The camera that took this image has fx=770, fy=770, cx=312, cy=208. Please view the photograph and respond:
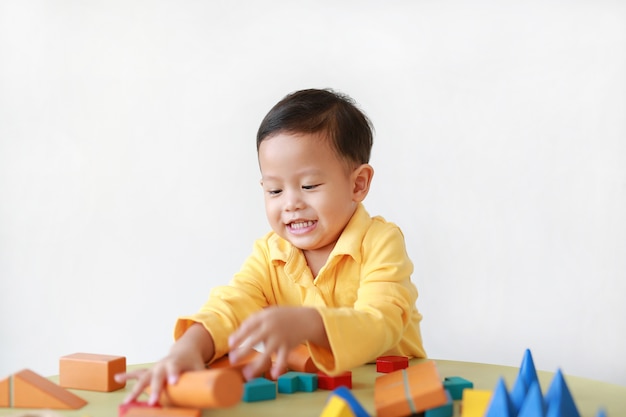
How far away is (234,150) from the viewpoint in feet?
6.48

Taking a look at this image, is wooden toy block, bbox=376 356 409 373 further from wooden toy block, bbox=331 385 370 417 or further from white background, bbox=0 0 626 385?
white background, bbox=0 0 626 385

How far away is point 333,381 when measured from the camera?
2.78 feet

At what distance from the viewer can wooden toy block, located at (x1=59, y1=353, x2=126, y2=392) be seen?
832mm

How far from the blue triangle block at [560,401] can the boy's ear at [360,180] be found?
1.65ft

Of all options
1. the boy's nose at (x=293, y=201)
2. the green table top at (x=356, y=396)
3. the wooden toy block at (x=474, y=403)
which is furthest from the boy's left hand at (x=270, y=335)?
the boy's nose at (x=293, y=201)

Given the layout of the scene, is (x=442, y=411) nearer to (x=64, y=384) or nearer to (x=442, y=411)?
(x=442, y=411)

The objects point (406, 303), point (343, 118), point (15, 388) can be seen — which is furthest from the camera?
point (343, 118)

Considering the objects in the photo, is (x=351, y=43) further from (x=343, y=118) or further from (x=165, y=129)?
(x=343, y=118)

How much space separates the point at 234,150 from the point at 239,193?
116mm

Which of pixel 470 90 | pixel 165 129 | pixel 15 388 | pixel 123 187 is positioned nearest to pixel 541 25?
pixel 470 90

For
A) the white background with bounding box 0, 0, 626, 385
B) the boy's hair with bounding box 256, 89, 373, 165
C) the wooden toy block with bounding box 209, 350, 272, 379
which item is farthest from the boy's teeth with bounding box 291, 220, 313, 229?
the white background with bounding box 0, 0, 626, 385

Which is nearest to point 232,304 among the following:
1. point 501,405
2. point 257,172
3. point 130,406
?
point 130,406

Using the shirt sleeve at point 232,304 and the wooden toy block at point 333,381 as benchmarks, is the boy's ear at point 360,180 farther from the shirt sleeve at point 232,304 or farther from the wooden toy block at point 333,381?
the wooden toy block at point 333,381

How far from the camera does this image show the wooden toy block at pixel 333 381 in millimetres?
847
